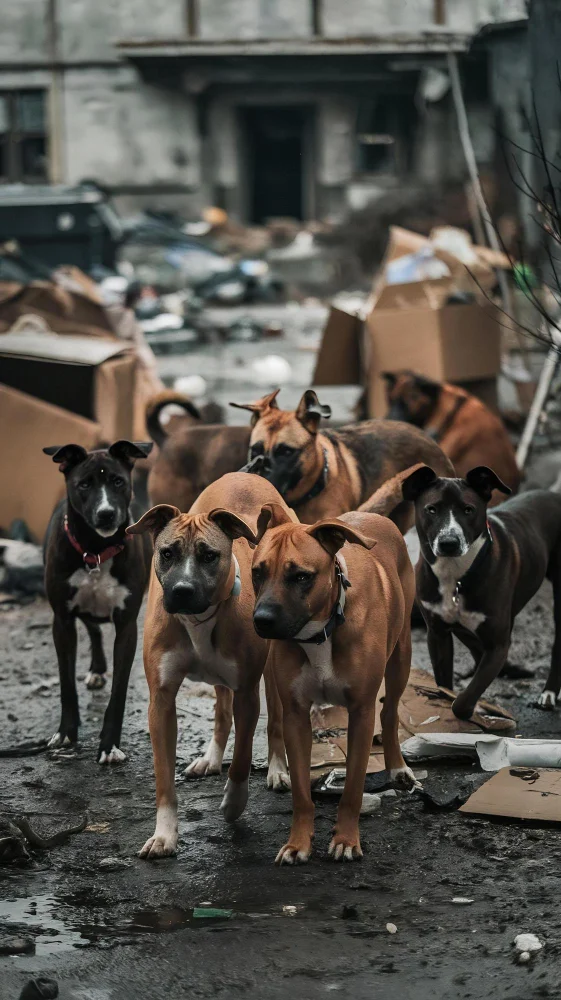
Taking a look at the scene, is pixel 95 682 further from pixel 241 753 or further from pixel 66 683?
pixel 241 753

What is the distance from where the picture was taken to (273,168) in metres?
28.8

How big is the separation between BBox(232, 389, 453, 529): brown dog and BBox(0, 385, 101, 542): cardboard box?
204cm

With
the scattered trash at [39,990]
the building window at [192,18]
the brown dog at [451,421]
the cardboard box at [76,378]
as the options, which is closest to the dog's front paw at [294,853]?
the scattered trash at [39,990]

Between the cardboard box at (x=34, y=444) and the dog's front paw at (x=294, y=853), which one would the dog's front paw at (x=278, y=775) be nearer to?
the dog's front paw at (x=294, y=853)

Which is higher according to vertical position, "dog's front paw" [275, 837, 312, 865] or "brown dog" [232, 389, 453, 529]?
"brown dog" [232, 389, 453, 529]

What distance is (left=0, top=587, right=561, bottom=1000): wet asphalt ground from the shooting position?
3877mm

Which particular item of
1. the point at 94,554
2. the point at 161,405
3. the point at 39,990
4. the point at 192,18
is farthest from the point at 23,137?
the point at 39,990

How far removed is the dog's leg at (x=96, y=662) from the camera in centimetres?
706

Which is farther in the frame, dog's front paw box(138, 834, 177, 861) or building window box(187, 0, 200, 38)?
building window box(187, 0, 200, 38)

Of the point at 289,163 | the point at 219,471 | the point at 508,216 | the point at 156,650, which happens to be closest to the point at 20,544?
the point at 219,471

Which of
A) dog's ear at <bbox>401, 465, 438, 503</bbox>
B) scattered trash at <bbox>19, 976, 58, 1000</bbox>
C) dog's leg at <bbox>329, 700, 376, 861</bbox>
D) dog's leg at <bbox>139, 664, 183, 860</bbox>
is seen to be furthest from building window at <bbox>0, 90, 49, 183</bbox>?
scattered trash at <bbox>19, 976, 58, 1000</bbox>

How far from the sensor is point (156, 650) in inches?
194

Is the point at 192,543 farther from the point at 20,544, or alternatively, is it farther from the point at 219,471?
the point at 20,544

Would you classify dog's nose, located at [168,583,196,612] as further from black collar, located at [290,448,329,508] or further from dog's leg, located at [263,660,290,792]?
black collar, located at [290,448,329,508]
